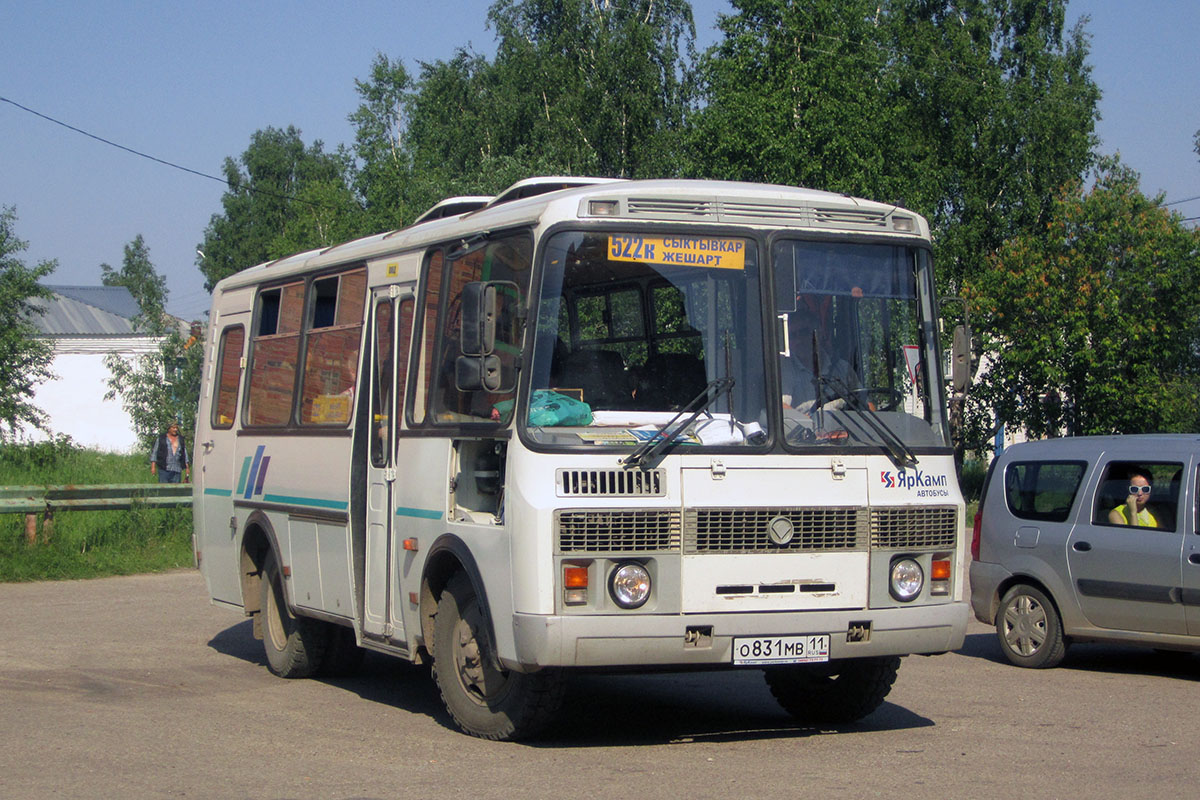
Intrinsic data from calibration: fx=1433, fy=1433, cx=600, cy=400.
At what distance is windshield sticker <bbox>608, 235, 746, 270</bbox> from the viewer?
296 inches

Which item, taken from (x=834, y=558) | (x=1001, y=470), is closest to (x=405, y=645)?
(x=834, y=558)

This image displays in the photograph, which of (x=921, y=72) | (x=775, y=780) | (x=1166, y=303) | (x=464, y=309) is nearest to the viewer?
(x=775, y=780)

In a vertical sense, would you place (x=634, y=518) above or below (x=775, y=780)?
above

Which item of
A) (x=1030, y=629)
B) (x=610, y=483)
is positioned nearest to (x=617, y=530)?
(x=610, y=483)

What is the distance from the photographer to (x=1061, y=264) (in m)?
33.6

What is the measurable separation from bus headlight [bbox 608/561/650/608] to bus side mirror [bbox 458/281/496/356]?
129 cm

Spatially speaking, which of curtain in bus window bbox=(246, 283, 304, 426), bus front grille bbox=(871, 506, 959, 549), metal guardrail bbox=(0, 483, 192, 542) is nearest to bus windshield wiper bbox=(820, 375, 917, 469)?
bus front grille bbox=(871, 506, 959, 549)

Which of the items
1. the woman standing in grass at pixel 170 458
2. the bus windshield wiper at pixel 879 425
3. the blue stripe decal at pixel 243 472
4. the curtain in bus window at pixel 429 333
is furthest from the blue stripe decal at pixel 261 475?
the woman standing in grass at pixel 170 458

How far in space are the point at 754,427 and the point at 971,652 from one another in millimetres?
5962

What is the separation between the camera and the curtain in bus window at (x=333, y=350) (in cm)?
969

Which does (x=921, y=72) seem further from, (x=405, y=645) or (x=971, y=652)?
(x=405, y=645)

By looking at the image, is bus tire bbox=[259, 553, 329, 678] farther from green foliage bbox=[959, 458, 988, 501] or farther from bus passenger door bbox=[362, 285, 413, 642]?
green foliage bbox=[959, 458, 988, 501]

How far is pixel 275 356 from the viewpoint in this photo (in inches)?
432

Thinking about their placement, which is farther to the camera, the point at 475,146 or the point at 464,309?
the point at 475,146
